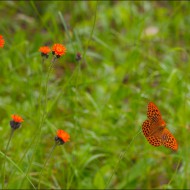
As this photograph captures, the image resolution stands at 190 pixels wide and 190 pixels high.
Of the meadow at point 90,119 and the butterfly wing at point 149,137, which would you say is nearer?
the butterfly wing at point 149,137

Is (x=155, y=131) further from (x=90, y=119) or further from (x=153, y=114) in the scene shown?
(x=90, y=119)

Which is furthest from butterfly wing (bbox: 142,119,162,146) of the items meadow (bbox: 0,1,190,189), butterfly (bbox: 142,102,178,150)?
meadow (bbox: 0,1,190,189)

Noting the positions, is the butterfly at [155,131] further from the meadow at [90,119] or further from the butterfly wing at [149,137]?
the meadow at [90,119]

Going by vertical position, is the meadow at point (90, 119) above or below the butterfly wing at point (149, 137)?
below

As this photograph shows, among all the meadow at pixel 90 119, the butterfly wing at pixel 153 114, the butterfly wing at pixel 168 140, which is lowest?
the meadow at pixel 90 119

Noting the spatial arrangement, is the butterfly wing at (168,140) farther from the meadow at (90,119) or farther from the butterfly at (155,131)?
the meadow at (90,119)

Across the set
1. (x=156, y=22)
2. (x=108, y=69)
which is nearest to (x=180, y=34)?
(x=156, y=22)

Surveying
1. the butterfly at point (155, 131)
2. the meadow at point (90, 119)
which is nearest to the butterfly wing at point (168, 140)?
the butterfly at point (155, 131)

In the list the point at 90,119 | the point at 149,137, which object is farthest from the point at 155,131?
the point at 90,119

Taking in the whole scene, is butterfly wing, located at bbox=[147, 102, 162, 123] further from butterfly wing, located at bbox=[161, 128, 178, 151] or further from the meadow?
the meadow
